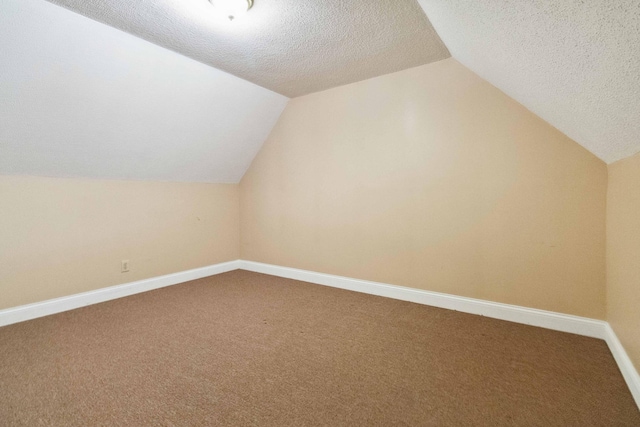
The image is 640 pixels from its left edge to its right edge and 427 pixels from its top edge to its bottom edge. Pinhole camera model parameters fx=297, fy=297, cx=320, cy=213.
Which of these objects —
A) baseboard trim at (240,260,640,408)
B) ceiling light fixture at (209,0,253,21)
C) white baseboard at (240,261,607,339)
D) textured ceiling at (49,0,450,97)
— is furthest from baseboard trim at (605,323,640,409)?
ceiling light fixture at (209,0,253,21)

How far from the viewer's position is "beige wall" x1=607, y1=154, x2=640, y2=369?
1.56 metres

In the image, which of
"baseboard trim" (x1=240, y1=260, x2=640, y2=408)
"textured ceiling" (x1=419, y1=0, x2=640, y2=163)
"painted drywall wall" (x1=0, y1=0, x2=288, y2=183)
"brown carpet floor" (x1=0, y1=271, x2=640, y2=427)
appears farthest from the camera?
"painted drywall wall" (x1=0, y1=0, x2=288, y2=183)

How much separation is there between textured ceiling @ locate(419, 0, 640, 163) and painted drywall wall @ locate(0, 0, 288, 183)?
6.75 ft

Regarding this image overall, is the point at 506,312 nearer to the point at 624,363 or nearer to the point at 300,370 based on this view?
the point at 624,363

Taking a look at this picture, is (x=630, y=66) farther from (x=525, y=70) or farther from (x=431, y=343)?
(x=431, y=343)

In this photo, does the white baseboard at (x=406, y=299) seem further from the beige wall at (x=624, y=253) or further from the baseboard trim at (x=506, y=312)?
the beige wall at (x=624, y=253)

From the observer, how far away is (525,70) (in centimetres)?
166

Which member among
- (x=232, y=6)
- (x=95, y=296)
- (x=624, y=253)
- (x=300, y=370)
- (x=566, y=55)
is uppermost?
(x=232, y=6)

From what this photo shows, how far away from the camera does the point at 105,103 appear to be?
7.88ft

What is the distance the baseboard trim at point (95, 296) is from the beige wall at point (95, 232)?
0.06m

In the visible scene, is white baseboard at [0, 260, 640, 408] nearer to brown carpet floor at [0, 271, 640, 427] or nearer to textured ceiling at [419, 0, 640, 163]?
brown carpet floor at [0, 271, 640, 427]

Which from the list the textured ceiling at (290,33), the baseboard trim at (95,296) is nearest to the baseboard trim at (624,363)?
the textured ceiling at (290,33)

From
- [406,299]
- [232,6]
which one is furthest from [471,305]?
[232,6]

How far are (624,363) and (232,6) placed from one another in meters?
3.07
